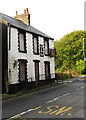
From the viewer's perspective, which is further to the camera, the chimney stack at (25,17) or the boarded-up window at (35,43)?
the chimney stack at (25,17)

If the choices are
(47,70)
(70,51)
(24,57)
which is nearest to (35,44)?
(24,57)

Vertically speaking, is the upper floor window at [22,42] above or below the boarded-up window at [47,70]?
above

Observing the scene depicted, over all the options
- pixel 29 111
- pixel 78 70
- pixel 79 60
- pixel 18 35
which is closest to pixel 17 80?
pixel 18 35

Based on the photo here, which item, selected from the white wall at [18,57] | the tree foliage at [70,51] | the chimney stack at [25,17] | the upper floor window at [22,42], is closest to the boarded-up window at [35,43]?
the white wall at [18,57]

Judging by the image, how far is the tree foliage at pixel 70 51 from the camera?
172 ft

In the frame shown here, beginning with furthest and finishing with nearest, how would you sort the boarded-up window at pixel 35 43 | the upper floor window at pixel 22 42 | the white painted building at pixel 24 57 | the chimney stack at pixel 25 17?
the chimney stack at pixel 25 17 → the boarded-up window at pixel 35 43 → the upper floor window at pixel 22 42 → the white painted building at pixel 24 57

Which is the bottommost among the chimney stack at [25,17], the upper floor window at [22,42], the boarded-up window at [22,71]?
the boarded-up window at [22,71]

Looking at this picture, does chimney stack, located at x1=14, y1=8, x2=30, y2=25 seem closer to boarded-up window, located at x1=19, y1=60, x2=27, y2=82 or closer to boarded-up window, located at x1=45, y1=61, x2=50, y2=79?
boarded-up window, located at x1=45, y1=61, x2=50, y2=79

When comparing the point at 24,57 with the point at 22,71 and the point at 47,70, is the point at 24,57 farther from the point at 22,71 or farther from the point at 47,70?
the point at 47,70

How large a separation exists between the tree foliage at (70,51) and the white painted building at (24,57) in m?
25.6

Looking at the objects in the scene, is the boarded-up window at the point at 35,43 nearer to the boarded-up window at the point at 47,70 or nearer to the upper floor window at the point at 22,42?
the upper floor window at the point at 22,42

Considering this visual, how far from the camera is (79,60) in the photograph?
5194 centimetres

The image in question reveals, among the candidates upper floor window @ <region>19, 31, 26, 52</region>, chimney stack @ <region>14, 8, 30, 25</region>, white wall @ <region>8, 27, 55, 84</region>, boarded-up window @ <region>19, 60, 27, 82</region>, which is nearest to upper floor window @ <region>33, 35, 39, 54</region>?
white wall @ <region>8, 27, 55, 84</region>

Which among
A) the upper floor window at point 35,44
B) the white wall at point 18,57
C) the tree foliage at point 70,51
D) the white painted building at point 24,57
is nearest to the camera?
the white painted building at point 24,57
